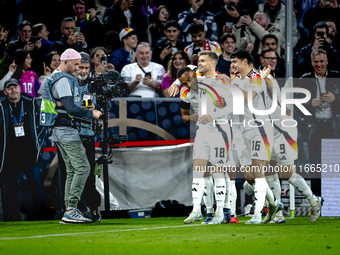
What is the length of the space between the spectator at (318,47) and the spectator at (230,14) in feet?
4.02

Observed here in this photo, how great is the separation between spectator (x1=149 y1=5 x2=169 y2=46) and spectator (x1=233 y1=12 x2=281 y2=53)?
133cm

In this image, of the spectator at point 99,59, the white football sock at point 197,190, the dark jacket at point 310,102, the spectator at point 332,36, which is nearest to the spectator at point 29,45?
the spectator at point 99,59

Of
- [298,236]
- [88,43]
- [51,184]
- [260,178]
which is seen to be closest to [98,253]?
[298,236]

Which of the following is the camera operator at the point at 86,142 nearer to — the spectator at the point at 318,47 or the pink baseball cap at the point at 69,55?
the pink baseball cap at the point at 69,55

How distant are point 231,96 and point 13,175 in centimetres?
350

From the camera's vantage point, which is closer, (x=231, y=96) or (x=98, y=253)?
(x=98, y=253)

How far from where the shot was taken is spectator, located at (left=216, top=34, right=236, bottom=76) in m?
9.27

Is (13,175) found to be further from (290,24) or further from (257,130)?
(290,24)

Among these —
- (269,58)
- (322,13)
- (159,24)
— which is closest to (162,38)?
(159,24)

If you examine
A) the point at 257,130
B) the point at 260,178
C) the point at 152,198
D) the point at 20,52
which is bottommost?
the point at 152,198

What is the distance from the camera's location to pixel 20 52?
8531mm

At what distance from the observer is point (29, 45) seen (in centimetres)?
880

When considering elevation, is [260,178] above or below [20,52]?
below

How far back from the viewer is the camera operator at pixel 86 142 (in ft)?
21.6
